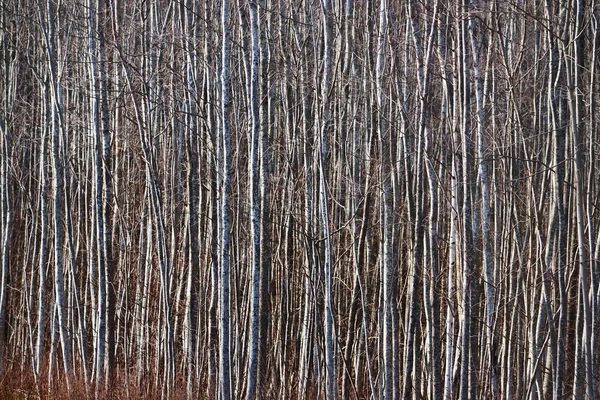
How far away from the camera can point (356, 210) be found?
585 cm

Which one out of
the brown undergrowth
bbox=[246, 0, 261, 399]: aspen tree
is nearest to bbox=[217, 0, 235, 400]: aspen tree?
bbox=[246, 0, 261, 399]: aspen tree

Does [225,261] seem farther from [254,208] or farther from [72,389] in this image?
[72,389]

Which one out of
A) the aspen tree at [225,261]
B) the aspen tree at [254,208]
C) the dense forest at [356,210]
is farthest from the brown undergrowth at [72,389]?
the aspen tree at [254,208]

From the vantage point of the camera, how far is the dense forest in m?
5.34

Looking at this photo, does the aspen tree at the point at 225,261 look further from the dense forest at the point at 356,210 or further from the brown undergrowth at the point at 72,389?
the brown undergrowth at the point at 72,389

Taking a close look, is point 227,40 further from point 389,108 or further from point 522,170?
point 522,170

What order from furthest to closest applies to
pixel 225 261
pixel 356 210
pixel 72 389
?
pixel 72 389
pixel 356 210
pixel 225 261

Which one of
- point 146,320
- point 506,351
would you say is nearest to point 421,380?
point 506,351

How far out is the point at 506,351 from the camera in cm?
627

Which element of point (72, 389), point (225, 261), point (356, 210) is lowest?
point (72, 389)

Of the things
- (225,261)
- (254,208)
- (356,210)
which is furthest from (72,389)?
(356,210)

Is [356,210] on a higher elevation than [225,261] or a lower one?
higher

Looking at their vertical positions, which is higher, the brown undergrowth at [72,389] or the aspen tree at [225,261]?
the aspen tree at [225,261]

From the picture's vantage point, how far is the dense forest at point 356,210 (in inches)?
210
